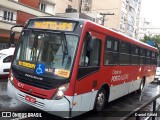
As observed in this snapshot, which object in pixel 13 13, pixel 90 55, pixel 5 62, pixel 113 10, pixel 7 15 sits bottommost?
pixel 5 62

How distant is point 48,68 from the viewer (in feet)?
22.3

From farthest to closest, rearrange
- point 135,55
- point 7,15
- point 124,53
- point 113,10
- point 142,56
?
point 113,10, point 7,15, point 142,56, point 135,55, point 124,53

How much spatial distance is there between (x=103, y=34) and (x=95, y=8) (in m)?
51.1

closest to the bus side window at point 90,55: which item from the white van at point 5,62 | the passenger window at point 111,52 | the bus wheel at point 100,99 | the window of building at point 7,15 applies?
the passenger window at point 111,52

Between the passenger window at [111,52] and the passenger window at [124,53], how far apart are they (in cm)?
53

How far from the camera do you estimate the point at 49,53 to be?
690 centimetres

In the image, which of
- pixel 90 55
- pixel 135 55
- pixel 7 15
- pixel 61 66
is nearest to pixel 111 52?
pixel 90 55

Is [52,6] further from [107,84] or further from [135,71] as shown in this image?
[107,84]

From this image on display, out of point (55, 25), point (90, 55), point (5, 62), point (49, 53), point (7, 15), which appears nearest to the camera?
point (49, 53)

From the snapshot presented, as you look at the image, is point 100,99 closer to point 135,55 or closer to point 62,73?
point 62,73

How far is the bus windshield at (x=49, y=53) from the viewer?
6691mm

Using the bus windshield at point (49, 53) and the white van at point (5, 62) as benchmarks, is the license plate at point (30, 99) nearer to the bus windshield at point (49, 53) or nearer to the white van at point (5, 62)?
the bus windshield at point (49, 53)

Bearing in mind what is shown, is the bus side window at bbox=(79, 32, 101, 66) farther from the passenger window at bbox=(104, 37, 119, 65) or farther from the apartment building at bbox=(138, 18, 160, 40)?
the apartment building at bbox=(138, 18, 160, 40)

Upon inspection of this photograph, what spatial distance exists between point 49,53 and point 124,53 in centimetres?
Answer: 457
